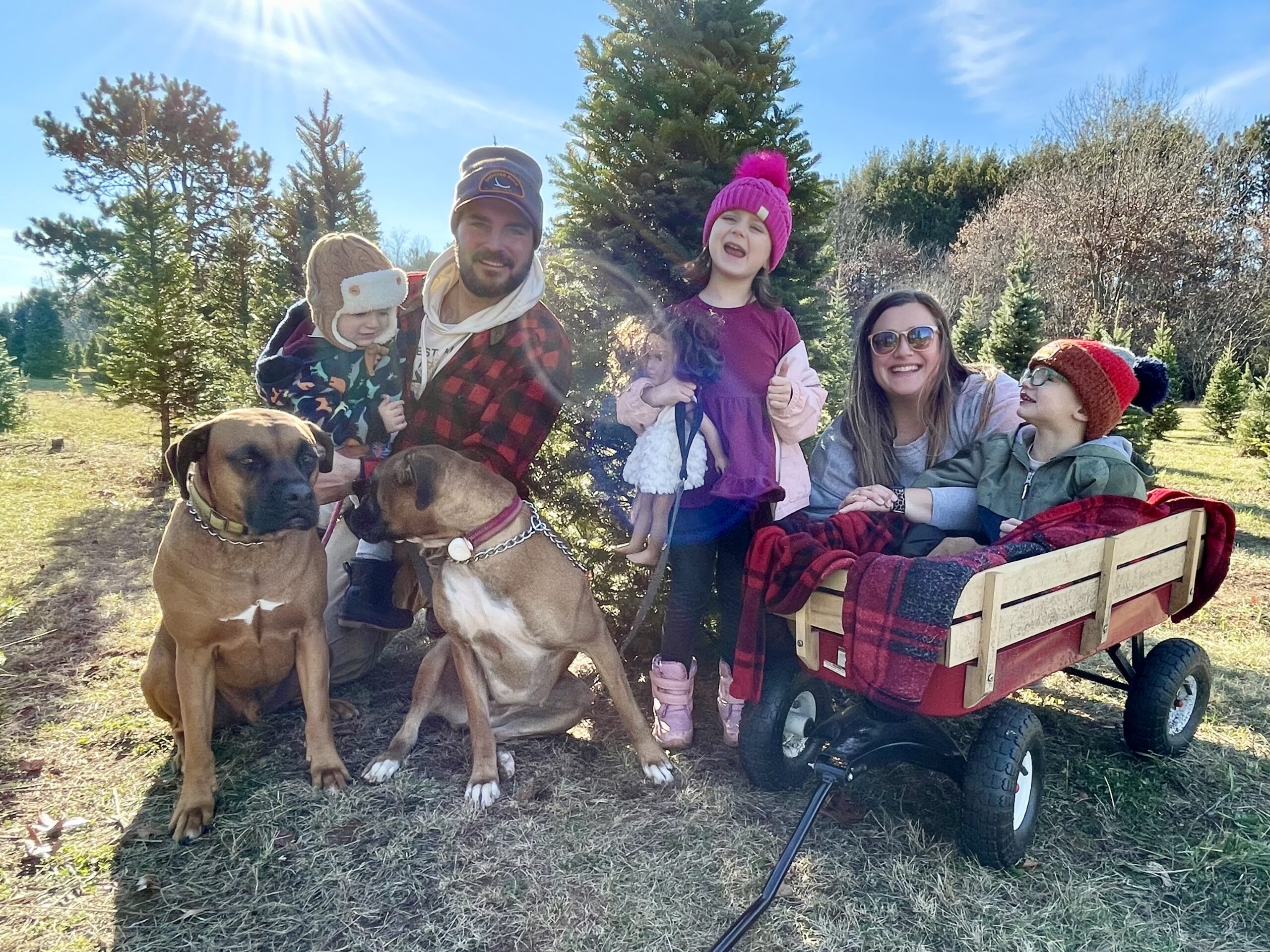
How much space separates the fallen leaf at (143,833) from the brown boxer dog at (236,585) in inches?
2.5

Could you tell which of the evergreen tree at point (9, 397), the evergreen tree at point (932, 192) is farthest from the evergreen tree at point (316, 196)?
the evergreen tree at point (932, 192)

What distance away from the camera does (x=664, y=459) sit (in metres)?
3.06

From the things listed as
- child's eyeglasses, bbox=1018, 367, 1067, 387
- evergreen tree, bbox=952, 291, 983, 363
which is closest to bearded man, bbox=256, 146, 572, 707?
child's eyeglasses, bbox=1018, 367, 1067, 387

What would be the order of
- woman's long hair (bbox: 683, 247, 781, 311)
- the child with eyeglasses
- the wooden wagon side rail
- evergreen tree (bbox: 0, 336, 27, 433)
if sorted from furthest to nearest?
evergreen tree (bbox: 0, 336, 27, 433) < woman's long hair (bbox: 683, 247, 781, 311) < the child with eyeglasses < the wooden wagon side rail

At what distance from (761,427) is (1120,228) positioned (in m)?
21.5

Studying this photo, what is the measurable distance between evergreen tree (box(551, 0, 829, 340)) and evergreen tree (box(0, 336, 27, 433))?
620 inches

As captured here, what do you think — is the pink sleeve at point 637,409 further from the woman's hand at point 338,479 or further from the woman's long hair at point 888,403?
the woman's hand at point 338,479

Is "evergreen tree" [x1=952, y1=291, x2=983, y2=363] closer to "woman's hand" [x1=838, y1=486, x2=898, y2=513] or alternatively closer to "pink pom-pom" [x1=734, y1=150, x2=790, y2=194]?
"pink pom-pom" [x1=734, y1=150, x2=790, y2=194]

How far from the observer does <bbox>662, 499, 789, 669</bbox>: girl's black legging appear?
3252 millimetres

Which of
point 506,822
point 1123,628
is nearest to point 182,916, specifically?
point 506,822

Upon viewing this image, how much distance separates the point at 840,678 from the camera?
8.22ft

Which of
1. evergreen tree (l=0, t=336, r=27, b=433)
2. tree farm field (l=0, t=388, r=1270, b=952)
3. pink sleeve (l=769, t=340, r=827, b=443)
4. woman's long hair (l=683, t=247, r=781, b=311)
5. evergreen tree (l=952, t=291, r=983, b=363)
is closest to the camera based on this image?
tree farm field (l=0, t=388, r=1270, b=952)

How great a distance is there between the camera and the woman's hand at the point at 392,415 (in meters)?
3.32

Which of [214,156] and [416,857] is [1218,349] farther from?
[214,156]
